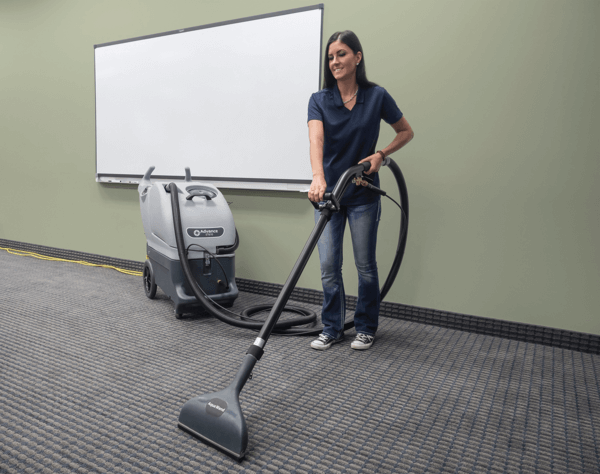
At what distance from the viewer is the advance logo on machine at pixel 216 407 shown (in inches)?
40.2

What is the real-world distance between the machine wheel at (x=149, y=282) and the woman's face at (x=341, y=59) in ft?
4.69

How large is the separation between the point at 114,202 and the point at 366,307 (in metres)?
2.14

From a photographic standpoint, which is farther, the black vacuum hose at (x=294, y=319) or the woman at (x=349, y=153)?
the black vacuum hose at (x=294, y=319)

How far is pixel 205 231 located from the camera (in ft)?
6.63

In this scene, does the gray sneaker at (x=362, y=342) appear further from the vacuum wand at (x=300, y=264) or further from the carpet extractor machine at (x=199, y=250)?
the vacuum wand at (x=300, y=264)

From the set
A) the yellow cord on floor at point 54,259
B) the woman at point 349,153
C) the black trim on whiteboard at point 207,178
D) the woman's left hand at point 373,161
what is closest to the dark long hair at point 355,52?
the woman at point 349,153

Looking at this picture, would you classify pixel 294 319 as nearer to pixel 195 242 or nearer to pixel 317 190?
pixel 195 242

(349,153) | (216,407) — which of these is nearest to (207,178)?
(349,153)

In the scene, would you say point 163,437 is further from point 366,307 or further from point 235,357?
point 366,307

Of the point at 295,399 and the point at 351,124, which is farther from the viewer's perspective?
the point at 351,124

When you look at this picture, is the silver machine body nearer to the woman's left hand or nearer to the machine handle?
the machine handle

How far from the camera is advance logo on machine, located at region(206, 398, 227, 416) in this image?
3.35 ft

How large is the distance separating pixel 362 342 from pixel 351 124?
838 millimetres

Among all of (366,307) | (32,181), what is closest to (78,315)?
(366,307)
